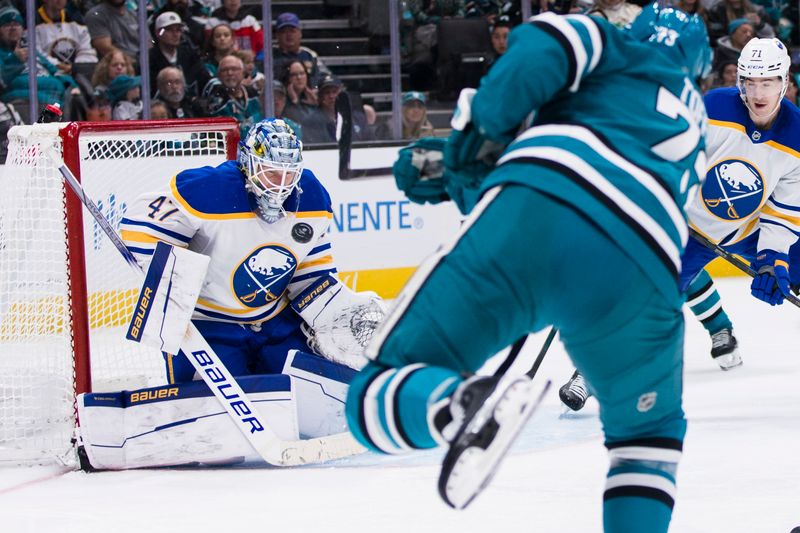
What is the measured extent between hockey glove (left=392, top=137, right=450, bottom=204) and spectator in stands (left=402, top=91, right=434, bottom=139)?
437 cm

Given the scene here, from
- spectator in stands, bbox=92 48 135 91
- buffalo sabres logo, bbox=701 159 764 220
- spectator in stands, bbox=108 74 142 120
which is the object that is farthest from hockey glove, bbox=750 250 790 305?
spectator in stands, bbox=92 48 135 91

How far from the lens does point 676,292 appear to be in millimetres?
1612

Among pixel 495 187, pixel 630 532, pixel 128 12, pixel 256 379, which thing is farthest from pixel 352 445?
pixel 128 12

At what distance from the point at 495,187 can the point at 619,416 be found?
15.4 inches

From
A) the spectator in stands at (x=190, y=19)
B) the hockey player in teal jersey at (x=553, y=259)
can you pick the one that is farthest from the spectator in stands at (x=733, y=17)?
the hockey player in teal jersey at (x=553, y=259)

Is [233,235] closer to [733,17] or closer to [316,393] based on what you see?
[316,393]

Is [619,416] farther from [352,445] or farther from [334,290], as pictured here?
[334,290]

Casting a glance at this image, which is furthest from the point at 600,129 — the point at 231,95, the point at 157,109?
the point at 231,95

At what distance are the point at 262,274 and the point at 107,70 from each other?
2858 mm

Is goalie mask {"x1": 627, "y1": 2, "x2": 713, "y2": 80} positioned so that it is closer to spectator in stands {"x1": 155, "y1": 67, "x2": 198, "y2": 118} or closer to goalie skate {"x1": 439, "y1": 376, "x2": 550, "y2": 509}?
goalie skate {"x1": 439, "y1": 376, "x2": 550, "y2": 509}

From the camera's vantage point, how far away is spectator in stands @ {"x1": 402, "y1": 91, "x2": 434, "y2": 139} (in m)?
6.17

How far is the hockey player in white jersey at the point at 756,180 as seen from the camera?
142 inches

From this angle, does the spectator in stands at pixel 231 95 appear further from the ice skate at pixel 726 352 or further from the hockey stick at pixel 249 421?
the hockey stick at pixel 249 421

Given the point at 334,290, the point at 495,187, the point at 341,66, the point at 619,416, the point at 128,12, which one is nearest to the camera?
the point at 495,187
